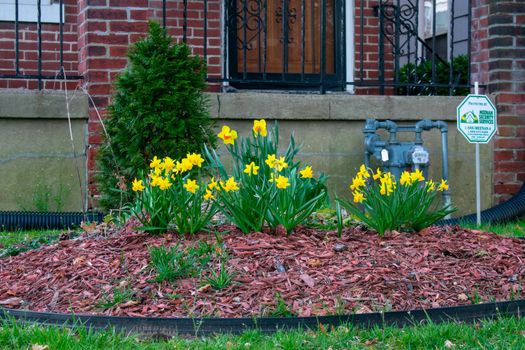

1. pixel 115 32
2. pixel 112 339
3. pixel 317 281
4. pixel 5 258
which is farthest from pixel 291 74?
pixel 112 339

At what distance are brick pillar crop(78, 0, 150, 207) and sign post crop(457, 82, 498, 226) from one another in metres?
2.85

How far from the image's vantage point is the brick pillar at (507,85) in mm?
8656

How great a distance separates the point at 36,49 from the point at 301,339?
271 inches

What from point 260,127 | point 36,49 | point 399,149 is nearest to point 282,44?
point 399,149

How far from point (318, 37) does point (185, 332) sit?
658 cm

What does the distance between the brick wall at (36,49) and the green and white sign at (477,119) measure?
13.8ft

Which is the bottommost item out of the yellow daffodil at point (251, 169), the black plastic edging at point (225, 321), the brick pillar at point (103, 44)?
the black plastic edging at point (225, 321)

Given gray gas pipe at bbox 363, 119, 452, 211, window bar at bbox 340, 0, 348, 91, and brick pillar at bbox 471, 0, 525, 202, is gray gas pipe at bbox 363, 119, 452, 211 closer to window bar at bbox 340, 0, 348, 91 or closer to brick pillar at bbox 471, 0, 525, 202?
brick pillar at bbox 471, 0, 525, 202

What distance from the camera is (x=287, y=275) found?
438cm

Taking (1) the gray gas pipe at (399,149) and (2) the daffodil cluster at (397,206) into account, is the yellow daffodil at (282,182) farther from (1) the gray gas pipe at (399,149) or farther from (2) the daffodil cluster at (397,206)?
(1) the gray gas pipe at (399,149)

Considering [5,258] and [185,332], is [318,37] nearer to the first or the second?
[5,258]

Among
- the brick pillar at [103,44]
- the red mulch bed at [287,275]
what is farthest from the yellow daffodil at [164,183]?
the brick pillar at [103,44]

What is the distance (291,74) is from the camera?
979 cm

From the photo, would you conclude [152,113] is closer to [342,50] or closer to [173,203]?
[173,203]
